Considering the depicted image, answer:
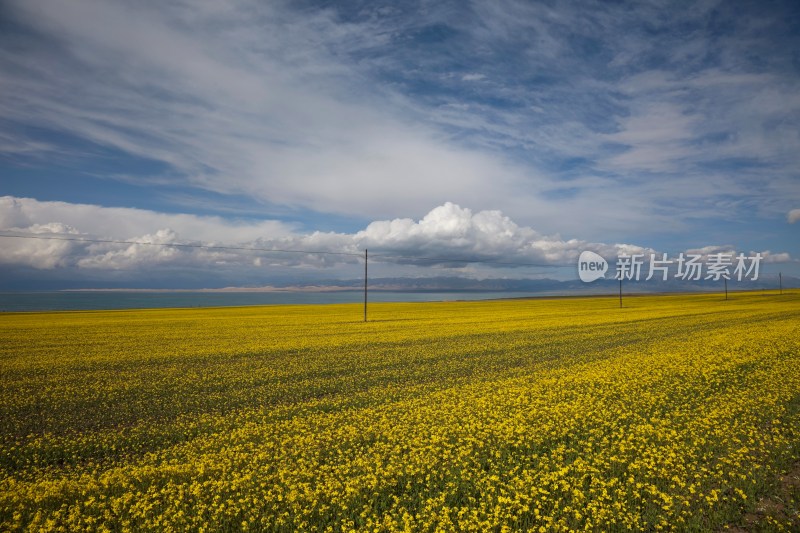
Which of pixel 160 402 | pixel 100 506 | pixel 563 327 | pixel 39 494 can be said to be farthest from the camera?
pixel 563 327

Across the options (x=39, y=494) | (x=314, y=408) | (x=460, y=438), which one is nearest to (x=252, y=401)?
(x=314, y=408)

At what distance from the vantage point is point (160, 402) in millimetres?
17672

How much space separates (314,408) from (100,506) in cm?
803

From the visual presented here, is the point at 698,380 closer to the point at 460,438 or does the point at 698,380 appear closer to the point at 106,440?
the point at 460,438

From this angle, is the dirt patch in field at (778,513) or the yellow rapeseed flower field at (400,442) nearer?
the dirt patch in field at (778,513)

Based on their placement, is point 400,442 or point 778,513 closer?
point 778,513

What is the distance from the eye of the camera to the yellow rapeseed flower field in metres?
8.71

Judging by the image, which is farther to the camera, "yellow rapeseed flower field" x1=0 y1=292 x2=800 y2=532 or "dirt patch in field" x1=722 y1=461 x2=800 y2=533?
"yellow rapeseed flower field" x1=0 y1=292 x2=800 y2=532

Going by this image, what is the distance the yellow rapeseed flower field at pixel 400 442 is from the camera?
8.71 metres

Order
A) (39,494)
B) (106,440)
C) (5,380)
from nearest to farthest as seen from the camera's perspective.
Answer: (39,494) → (106,440) → (5,380)

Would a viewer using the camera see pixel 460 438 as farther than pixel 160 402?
No

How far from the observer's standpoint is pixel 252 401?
58.5 ft

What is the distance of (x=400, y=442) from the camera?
484 inches

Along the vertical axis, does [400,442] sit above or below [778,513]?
below
